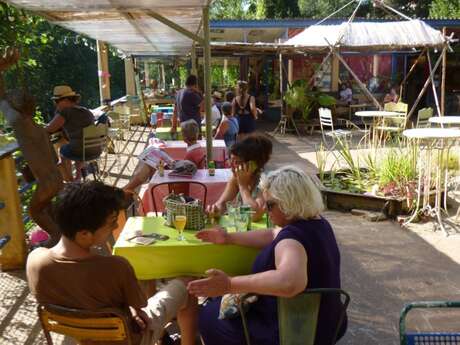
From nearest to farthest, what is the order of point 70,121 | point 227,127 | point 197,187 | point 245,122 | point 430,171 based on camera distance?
point 197,187 < point 430,171 < point 70,121 < point 227,127 < point 245,122

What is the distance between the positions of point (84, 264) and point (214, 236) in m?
0.84

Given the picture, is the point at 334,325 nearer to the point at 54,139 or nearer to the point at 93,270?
the point at 93,270

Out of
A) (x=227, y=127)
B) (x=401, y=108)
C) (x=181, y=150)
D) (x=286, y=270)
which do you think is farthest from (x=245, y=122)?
(x=286, y=270)

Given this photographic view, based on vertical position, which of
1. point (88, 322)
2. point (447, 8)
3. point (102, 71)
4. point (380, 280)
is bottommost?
point (380, 280)

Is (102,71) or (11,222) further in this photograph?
(102,71)

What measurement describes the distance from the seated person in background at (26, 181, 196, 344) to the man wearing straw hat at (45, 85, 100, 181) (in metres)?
4.19

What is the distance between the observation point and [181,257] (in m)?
2.64

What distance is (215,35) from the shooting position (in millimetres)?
17031

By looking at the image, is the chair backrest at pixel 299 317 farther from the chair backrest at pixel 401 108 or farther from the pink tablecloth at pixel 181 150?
the chair backrest at pixel 401 108

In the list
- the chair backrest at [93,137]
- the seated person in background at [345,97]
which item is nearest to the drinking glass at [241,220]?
the chair backrest at [93,137]

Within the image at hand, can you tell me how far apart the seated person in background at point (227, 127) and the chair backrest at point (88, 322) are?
17.3ft

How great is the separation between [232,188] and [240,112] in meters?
4.77

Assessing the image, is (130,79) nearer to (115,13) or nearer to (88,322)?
(115,13)

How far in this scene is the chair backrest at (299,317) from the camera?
2094 mm
